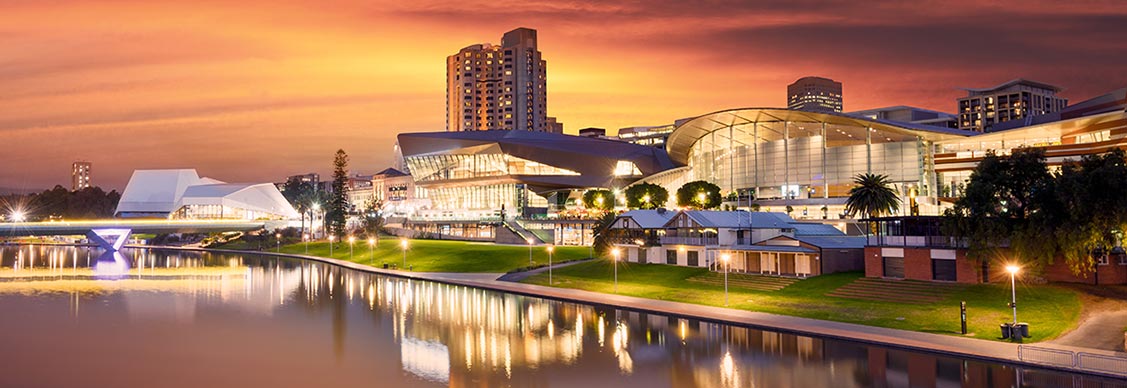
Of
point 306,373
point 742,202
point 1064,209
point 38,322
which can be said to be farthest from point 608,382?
point 742,202

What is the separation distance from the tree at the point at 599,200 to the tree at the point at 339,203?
151ft

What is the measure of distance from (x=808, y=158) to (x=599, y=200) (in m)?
31.4

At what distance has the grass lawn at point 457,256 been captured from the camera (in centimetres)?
8669

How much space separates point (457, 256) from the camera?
314ft

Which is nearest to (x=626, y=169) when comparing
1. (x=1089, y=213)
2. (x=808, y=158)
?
(x=808, y=158)

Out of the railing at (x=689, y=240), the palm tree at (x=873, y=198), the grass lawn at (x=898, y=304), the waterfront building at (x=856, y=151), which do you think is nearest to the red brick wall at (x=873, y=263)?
the grass lawn at (x=898, y=304)

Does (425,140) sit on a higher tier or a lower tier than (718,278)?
higher

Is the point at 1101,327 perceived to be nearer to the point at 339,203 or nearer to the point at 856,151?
the point at 856,151

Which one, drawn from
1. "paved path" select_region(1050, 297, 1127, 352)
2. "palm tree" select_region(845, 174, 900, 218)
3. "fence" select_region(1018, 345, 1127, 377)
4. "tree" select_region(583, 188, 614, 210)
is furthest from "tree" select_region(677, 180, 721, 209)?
"fence" select_region(1018, 345, 1127, 377)

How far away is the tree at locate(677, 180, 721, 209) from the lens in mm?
112125

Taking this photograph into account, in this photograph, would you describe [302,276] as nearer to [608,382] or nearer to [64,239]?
[608,382]

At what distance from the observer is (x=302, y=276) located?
300ft

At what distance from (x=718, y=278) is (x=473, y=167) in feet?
339

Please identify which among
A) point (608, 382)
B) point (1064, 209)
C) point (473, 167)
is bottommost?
point (608, 382)
